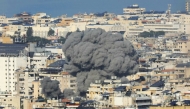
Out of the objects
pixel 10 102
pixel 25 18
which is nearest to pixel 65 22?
pixel 25 18

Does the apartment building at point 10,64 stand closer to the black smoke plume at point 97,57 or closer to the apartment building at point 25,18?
the black smoke plume at point 97,57

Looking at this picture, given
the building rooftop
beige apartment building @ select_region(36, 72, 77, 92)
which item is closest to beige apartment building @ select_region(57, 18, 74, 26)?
the building rooftop

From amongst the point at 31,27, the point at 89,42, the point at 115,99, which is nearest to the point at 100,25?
the point at 31,27

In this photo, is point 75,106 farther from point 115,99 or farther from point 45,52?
point 45,52

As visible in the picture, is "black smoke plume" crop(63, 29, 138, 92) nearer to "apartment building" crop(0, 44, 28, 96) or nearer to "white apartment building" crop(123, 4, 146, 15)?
"apartment building" crop(0, 44, 28, 96)

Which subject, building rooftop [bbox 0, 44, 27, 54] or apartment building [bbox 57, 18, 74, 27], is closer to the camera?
building rooftop [bbox 0, 44, 27, 54]

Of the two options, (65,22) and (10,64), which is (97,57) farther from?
(65,22)
